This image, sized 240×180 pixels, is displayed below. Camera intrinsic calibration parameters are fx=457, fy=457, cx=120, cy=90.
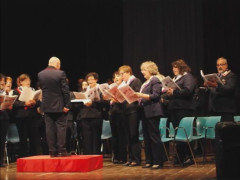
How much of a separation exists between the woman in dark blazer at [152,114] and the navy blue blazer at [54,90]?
1140mm

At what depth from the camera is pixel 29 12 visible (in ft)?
42.8

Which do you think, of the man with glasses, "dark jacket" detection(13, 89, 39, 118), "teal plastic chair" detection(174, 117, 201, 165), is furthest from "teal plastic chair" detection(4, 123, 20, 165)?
the man with glasses

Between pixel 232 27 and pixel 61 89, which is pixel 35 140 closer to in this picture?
pixel 61 89

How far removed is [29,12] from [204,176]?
8.66m

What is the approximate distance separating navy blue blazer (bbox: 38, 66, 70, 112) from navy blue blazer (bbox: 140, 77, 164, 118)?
1210 millimetres

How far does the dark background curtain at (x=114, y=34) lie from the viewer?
38.5ft

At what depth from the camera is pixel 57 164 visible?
674cm

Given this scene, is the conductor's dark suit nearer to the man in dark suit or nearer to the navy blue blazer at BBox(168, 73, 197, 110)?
the man in dark suit

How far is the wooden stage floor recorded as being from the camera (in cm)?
601

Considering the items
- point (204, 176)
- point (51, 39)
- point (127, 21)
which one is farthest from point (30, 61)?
point (204, 176)

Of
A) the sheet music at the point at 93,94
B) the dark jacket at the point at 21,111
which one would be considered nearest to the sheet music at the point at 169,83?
the sheet music at the point at 93,94

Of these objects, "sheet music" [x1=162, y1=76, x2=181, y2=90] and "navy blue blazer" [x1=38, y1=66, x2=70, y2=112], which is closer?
"navy blue blazer" [x1=38, y1=66, x2=70, y2=112]

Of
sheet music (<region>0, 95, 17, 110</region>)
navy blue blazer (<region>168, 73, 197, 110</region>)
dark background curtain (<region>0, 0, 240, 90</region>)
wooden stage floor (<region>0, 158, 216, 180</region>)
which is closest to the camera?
wooden stage floor (<region>0, 158, 216, 180</region>)

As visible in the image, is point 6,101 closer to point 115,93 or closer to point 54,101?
point 54,101
